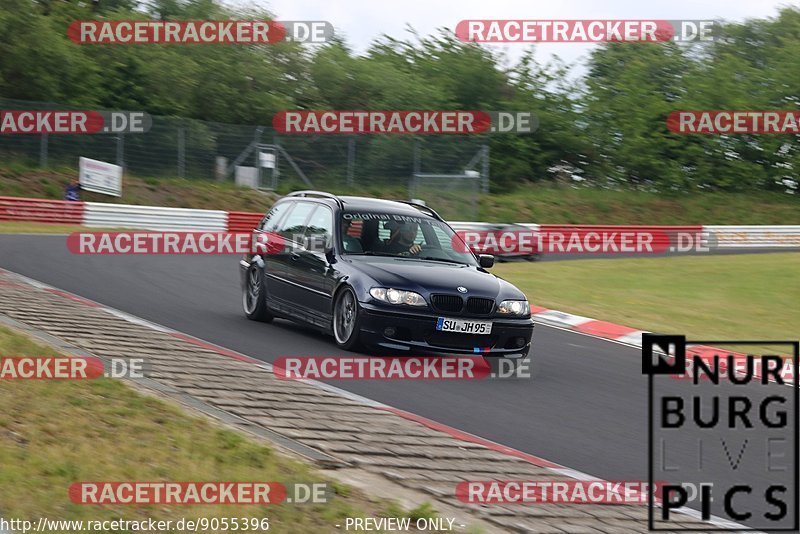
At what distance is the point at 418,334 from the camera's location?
34.8ft

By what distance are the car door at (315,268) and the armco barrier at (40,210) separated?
1959 centimetres

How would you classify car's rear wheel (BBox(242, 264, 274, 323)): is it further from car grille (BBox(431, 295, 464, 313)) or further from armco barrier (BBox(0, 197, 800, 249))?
armco barrier (BBox(0, 197, 800, 249))

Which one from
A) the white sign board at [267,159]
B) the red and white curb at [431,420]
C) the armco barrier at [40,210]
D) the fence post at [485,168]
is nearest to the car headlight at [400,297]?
the red and white curb at [431,420]

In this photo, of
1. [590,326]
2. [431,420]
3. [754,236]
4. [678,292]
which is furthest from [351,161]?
[431,420]

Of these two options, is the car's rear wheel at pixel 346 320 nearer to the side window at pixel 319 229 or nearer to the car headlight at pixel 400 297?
the car headlight at pixel 400 297

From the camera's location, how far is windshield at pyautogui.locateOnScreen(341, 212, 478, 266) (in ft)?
37.9

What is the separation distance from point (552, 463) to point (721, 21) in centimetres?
6138

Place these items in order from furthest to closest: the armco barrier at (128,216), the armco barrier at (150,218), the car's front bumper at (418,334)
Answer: the armco barrier at (150,218), the armco barrier at (128,216), the car's front bumper at (418,334)

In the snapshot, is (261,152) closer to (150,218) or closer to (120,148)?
(120,148)

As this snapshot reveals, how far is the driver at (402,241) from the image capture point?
37.9 feet

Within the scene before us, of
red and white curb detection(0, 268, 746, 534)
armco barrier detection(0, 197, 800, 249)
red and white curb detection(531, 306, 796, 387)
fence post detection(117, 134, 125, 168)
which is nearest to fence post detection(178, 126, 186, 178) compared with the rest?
fence post detection(117, 134, 125, 168)

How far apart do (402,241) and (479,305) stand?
4.40ft

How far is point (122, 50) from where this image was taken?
148ft

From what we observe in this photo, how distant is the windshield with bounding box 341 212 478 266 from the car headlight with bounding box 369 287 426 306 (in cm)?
93
